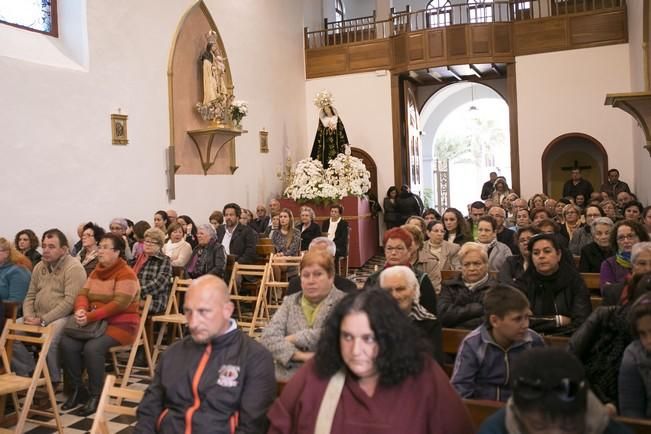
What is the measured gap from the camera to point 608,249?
18.8 ft

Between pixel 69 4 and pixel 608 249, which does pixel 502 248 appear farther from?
pixel 69 4

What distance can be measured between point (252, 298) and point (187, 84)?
5.81m

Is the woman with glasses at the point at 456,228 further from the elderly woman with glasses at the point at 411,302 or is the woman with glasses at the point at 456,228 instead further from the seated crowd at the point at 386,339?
the elderly woman with glasses at the point at 411,302

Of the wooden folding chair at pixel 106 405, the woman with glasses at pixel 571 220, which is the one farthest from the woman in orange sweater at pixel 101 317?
the woman with glasses at pixel 571 220

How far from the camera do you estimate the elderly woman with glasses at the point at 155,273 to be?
20.2 ft

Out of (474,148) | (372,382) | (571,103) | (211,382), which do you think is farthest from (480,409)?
(474,148)

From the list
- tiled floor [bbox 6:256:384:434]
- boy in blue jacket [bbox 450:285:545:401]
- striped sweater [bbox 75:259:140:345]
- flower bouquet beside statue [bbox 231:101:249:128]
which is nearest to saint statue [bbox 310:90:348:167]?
flower bouquet beside statue [bbox 231:101:249:128]

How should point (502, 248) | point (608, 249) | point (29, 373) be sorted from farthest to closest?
point (502, 248) < point (608, 249) < point (29, 373)

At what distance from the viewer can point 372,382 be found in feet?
7.04

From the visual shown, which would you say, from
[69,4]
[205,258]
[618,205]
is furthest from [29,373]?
[618,205]

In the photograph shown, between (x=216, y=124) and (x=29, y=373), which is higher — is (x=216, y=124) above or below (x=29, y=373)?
above

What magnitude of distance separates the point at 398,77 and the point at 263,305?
9113 mm

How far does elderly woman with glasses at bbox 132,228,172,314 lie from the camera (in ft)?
20.2

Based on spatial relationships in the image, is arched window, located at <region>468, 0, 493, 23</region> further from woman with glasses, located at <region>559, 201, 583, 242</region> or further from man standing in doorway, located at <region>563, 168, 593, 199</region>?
woman with glasses, located at <region>559, 201, 583, 242</region>
